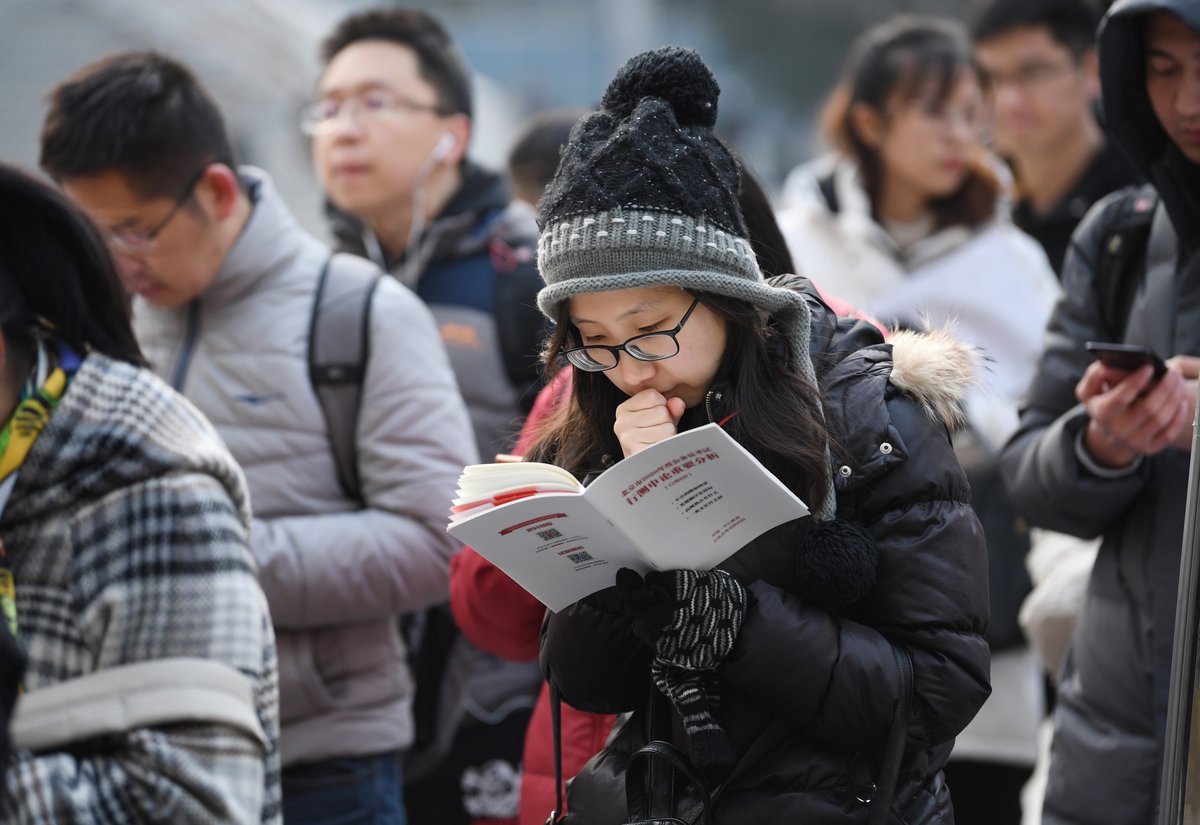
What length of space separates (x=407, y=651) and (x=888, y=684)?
174 centimetres

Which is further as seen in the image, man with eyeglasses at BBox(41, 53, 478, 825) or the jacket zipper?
the jacket zipper

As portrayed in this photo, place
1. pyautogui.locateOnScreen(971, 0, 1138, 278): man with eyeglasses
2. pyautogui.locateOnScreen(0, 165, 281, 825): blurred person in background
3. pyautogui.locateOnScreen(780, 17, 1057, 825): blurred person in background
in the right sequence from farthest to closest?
pyautogui.locateOnScreen(971, 0, 1138, 278): man with eyeglasses
pyautogui.locateOnScreen(780, 17, 1057, 825): blurred person in background
pyautogui.locateOnScreen(0, 165, 281, 825): blurred person in background

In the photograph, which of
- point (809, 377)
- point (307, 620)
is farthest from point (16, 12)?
point (809, 377)

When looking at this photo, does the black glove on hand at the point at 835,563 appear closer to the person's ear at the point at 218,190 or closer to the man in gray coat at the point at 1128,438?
the man in gray coat at the point at 1128,438

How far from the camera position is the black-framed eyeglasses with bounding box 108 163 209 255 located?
3301 mm

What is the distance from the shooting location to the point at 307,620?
3209mm

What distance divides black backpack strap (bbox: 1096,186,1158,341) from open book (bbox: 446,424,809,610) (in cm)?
136

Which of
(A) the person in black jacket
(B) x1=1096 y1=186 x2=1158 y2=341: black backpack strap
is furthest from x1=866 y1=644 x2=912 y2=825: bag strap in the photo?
(B) x1=1096 y1=186 x2=1158 y2=341: black backpack strap

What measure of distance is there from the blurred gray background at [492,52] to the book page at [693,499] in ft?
3.19

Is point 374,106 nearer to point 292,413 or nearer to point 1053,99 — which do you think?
point 292,413

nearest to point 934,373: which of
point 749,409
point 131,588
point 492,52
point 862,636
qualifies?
point 749,409

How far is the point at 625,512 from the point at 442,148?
249cm

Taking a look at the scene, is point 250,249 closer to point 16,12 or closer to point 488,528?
point 488,528

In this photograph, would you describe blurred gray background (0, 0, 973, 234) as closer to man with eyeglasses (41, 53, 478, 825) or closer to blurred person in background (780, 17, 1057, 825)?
man with eyeglasses (41, 53, 478, 825)
